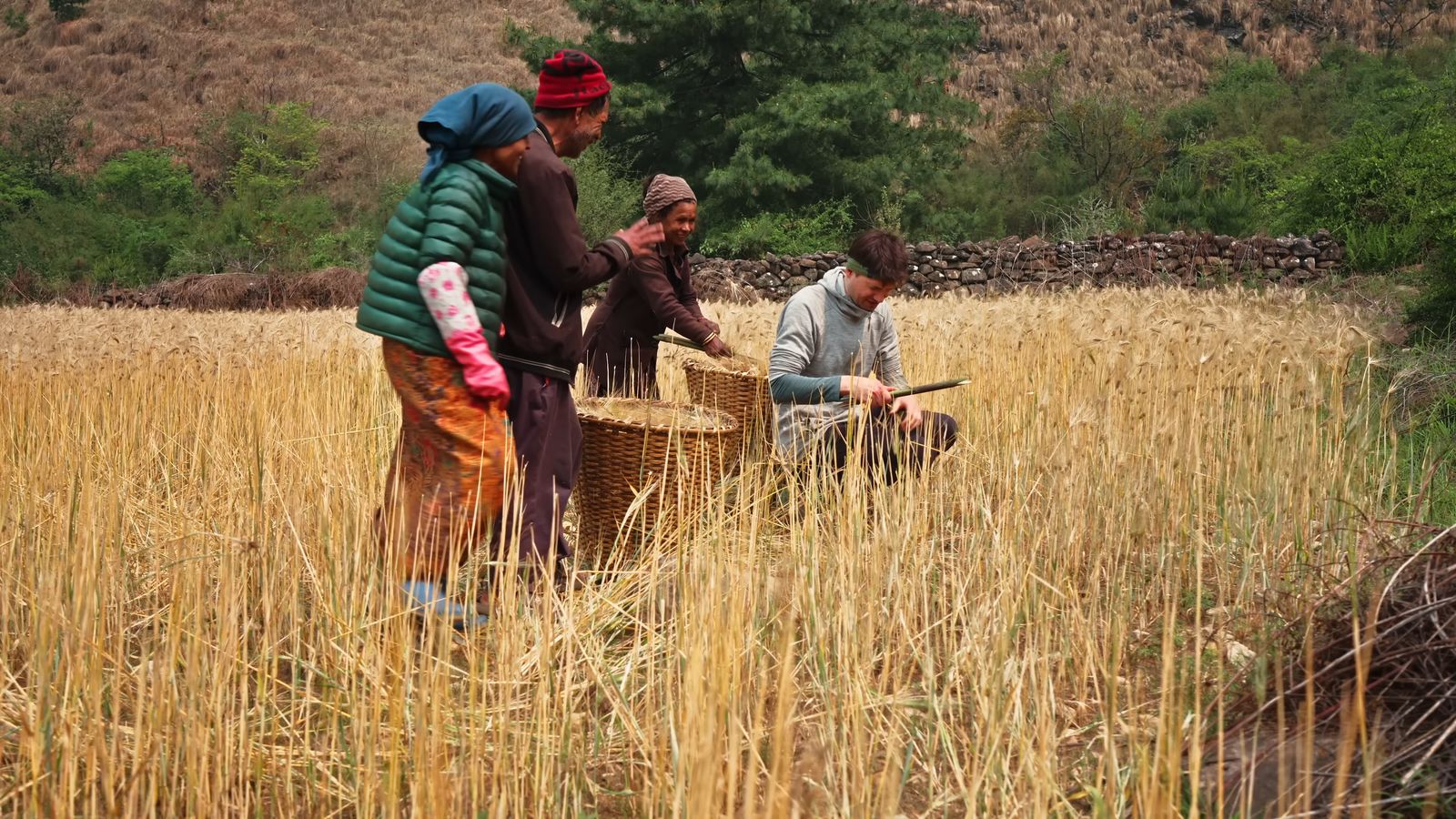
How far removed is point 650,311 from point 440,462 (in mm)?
1816

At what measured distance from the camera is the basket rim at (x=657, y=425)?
346cm

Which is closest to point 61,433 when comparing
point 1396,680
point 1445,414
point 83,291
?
point 1396,680

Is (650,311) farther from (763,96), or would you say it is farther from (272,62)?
(272,62)

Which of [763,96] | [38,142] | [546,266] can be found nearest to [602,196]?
[763,96]

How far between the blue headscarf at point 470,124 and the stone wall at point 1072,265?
1146 centimetres

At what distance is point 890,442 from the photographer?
4.07 m

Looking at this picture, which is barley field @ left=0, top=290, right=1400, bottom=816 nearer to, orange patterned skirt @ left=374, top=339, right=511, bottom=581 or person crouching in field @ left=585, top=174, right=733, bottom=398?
orange patterned skirt @ left=374, top=339, right=511, bottom=581

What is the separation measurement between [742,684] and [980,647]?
538 mm

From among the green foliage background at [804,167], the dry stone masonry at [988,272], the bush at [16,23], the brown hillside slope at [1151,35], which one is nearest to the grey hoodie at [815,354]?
the dry stone masonry at [988,272]

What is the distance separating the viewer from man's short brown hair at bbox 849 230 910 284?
3896 millimetres

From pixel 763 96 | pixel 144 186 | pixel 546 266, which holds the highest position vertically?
pixel 763 96

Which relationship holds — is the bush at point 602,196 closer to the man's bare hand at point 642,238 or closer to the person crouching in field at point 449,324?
the man's bare hand at point 642,238

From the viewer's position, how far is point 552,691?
252 cm

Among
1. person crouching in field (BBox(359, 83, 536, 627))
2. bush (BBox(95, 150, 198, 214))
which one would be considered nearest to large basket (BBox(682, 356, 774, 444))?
person crouching in field (BBox(359, 83, 536, 627))
